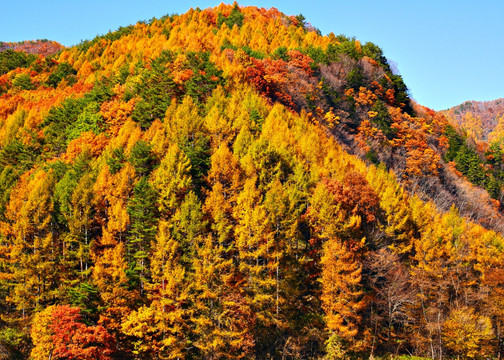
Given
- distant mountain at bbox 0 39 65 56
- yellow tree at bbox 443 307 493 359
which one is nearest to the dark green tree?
yellow tree at bbox 443 307 493 359

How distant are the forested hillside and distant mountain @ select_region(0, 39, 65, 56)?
95.5 meters

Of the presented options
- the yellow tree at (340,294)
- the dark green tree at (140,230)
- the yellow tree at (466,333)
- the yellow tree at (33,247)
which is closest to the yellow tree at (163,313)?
the dark green tree at (140,230)

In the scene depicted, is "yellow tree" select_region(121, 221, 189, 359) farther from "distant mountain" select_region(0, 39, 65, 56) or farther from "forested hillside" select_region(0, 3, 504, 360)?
"distant mountain" select_region(0, 39, 65, 56)

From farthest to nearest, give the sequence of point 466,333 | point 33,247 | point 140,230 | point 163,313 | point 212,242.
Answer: point 212,242 < point 466,333 < point 140,230 < point 33,247 < point 163,313

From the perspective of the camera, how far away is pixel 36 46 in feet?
560

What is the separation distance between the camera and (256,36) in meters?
116

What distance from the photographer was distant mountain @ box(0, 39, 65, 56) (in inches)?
6324

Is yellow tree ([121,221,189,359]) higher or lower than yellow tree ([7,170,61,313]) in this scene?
lower

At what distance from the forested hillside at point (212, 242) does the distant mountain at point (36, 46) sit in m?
95.5

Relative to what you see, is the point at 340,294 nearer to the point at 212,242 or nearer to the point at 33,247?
the point at 212,242

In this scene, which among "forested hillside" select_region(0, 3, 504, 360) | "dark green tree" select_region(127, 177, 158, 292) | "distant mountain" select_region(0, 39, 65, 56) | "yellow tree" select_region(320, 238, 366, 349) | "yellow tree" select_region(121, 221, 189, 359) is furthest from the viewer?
"distant mountain" select_region(0, 39, 65, 56)

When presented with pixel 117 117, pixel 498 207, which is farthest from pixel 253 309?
pixel 498 207

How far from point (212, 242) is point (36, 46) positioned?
160224 millimetres

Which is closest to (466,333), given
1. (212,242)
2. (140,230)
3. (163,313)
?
(212,242)
